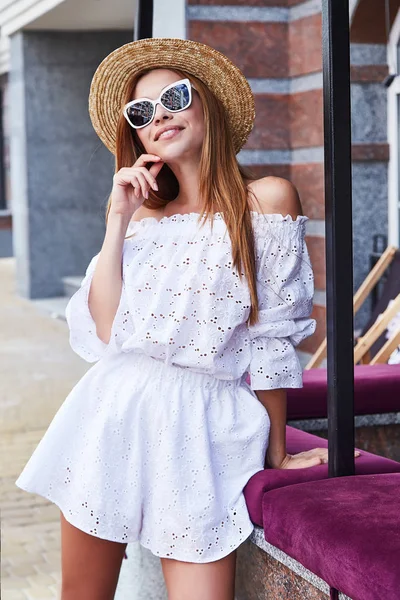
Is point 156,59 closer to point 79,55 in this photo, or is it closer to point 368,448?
point 368,448

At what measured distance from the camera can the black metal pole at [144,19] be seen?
327 cm

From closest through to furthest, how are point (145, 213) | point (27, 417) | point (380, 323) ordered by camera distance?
point (145, 213)
point (380, 323)
point (27, 417)

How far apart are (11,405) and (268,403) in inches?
131

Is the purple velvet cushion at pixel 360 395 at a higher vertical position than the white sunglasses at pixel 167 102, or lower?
lower

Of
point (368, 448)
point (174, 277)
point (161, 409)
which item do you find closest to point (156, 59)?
point (174, 277)

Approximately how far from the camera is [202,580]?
84.6 inches

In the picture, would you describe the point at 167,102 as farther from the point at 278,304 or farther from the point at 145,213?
the point at 278,304

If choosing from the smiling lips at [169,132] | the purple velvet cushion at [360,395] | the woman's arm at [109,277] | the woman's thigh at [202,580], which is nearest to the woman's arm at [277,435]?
the woman's thigh at [202,580]

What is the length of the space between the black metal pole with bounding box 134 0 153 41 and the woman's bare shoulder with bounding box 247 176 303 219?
1.19 meters

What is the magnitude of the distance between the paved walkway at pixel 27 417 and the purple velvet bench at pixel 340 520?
5.53ft

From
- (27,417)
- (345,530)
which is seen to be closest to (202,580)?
(345,530)

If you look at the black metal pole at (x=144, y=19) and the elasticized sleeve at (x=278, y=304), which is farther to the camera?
the black metal pole at (x=144, y=19)

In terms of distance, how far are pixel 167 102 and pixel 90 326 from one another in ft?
1.84

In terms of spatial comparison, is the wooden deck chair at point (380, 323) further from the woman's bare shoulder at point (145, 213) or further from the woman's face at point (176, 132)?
the woman's face at point (176, 132)
